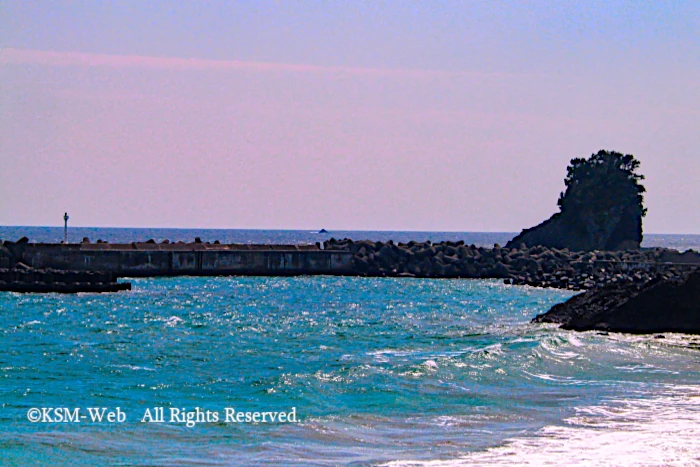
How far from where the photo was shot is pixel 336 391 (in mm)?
19500

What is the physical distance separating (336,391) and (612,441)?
5.94m

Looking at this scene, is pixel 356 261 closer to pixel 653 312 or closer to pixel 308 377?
pixel 653 312

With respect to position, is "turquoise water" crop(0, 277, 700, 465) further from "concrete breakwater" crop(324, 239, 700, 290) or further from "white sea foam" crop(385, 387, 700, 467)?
"concrete breakwater" crop(324, 239, 700, 290)

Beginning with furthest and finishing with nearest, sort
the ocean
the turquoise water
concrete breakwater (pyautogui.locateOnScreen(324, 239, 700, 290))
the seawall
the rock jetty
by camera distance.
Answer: concrete breakwater (pyautogui.locateOnScreen(324, 239, 700, 290))
the seawall
the rock jetty
the turquoise water
the ocean

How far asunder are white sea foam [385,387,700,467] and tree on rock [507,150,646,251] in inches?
2508

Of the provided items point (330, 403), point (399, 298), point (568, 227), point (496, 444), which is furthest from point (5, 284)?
point (568, 227)

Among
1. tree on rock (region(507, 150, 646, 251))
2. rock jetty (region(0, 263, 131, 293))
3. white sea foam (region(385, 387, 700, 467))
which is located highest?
tree on rock (region(507, 150, 646, 251))

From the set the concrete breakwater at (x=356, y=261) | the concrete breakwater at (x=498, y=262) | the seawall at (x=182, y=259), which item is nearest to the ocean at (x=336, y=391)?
the seawall at (x=182, y=259)

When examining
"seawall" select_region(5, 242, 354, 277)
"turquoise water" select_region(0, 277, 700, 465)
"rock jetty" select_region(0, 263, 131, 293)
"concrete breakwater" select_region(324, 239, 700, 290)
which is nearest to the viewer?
"turquoise water" select_region(0, 277, 700, 465)

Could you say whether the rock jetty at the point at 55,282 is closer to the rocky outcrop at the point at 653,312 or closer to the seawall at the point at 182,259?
the seawall at the point at 182,259

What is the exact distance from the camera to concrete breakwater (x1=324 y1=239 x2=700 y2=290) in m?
61.0

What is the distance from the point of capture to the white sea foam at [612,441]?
1382cm

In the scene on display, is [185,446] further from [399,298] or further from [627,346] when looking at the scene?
[399,298]

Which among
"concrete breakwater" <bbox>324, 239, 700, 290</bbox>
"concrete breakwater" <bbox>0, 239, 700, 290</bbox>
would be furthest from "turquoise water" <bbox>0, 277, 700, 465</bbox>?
"concrete breakwater" <bbox>324, 239, 700, 290</bbox>
